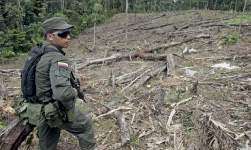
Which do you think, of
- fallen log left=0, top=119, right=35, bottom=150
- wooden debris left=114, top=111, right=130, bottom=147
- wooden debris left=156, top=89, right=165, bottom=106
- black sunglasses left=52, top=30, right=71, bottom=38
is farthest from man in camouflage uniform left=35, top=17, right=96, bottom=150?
wooden debris left=156, top=89, right=165, bottom=106

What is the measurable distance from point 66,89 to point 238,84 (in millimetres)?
5751

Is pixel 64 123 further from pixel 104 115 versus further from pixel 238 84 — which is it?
pixel 238 84

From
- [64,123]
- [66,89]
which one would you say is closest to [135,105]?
[64,123]

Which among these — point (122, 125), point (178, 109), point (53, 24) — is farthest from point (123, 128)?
point (53, 24)

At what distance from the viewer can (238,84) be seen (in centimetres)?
579

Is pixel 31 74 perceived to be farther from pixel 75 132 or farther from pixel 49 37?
pixel 75 132

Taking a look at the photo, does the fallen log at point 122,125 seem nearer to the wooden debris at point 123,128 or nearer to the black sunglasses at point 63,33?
the wooden debris at point 123,128

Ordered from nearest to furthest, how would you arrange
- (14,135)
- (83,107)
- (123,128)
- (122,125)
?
(14,135) → (123,128) → (122,125) → (83,107)

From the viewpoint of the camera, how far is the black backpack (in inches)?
94.3

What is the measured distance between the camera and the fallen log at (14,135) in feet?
8.65

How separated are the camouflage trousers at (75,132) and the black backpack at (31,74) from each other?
58 centimetres

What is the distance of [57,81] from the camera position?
89.0 inches

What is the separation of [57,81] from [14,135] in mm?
1300

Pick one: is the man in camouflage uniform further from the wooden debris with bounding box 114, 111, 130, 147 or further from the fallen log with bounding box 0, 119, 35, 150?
the wooden debris with bounding box 114, 111, 130, 147
